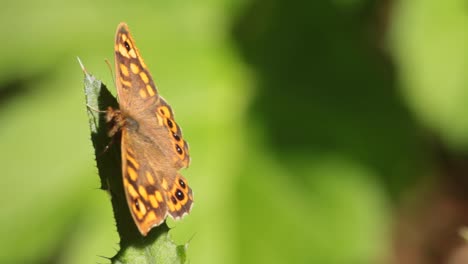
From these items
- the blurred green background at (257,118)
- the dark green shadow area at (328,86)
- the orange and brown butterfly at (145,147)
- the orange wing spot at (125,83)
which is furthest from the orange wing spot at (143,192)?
the dark green shadow area at (328,86)

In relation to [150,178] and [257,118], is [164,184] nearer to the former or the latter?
[150,178]

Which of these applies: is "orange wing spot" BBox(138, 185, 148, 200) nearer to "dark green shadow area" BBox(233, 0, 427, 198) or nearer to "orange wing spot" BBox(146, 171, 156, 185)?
"orange wing spot" BBox(146, 171, 156, 185)

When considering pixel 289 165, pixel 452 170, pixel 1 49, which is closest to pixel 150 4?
pixel 1 49

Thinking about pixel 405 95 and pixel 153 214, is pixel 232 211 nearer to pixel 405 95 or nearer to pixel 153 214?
pixel 405 95

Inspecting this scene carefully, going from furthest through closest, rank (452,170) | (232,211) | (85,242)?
(452,170) < (232,211) < (85,242)

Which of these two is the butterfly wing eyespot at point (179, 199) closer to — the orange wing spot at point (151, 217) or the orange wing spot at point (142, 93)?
the orange wing spot at point (151, 217)

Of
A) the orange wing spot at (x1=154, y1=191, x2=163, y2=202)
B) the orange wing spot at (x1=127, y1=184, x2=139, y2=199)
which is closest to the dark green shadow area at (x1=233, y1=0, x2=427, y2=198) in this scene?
the orange wing spot at (x1=154, y1=191, x2=163, y2=202)

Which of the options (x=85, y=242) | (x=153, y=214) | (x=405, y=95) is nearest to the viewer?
(x=153, y=214)
